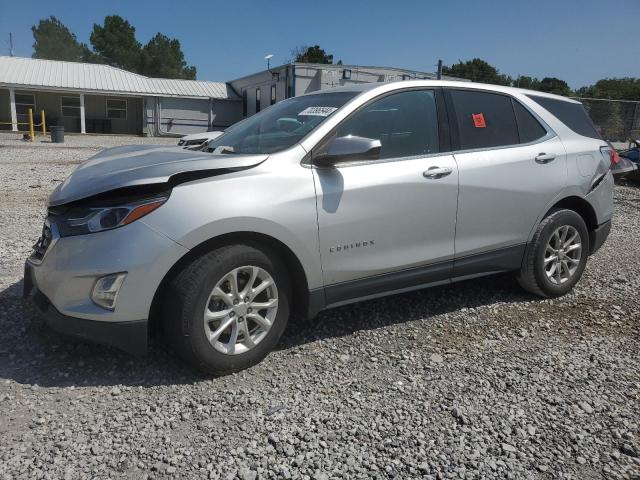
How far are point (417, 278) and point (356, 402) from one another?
115cm

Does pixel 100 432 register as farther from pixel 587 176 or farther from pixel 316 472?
pixel 587 176

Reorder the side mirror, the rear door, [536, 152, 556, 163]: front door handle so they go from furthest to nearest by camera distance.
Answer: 1. [536, 152, 556, 163]: front door handle
2. the rear door
3. the side mirror

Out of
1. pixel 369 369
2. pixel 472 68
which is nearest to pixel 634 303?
pixel 369 369

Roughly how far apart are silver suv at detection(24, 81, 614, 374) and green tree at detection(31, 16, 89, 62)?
82.6m

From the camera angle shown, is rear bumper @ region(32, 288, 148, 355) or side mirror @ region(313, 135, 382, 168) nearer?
rear bumper @ region(32, 288, 148, 355)

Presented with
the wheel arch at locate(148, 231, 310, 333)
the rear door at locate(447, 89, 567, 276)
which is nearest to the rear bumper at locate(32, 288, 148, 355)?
the wheel arch at locate(148, 231, 310, 333)

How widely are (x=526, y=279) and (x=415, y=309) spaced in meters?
1.00

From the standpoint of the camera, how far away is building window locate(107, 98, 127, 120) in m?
34.0

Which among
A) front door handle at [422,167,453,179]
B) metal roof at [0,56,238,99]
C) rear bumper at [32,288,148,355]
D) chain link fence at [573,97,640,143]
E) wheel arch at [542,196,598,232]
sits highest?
metal roof at [0,56,238,99]

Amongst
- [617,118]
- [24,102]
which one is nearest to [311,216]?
[617,118]

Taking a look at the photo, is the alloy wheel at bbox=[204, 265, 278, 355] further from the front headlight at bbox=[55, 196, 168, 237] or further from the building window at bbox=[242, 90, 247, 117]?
the building window at bbox=[242, 90, 247, 117]

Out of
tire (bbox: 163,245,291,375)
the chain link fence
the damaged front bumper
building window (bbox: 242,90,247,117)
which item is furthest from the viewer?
building window (bbox: 242,90,247,117)

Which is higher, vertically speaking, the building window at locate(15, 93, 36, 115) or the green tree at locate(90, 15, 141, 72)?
the green tree at locate(90, 15, 141, 72)

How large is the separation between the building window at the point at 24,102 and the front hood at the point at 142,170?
1331 inches
